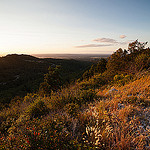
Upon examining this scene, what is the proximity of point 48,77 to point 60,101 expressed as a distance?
11103 millimetres

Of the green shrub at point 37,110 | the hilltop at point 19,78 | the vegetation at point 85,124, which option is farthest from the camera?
the hilltop at point 19,78

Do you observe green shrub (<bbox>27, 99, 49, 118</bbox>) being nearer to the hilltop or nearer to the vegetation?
the vegetation

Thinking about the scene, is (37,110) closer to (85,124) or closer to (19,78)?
(85,124)

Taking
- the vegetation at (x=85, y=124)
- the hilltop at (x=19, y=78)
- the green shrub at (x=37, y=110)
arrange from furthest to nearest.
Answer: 1. the hilltop at (x=19, y=78)
2. the green shrub at (x=37, y=110)
3. the vegetation at (x=85, y=124)

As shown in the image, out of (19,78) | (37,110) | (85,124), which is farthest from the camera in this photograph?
(19,78)

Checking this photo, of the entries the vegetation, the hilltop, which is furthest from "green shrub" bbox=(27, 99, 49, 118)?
the hilltop

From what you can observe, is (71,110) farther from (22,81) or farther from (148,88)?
(22,81)

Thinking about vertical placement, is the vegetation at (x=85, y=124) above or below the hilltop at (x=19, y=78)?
above

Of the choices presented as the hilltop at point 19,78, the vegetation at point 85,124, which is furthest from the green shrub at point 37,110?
the hilltop at point 19,78

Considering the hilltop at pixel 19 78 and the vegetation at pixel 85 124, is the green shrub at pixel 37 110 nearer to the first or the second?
the vegetation at pixel 85 124

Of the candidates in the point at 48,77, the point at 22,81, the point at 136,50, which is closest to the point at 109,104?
the point at 48,77

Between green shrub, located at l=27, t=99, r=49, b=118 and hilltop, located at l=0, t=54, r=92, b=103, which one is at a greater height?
green shrub, located at l=27, t=99, r=49, b=118

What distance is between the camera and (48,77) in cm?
1470

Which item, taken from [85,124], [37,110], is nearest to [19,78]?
[37,110]
